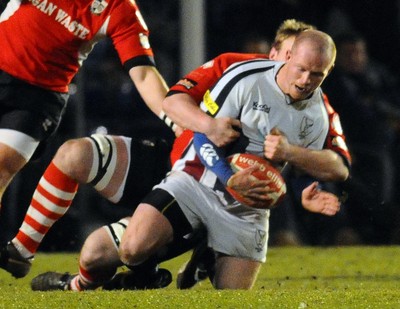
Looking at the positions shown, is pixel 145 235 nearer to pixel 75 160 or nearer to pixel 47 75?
pixel 75 160

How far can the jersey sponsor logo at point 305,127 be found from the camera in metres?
7.20

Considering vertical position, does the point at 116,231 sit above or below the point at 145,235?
below

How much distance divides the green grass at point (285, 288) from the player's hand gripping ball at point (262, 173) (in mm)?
460

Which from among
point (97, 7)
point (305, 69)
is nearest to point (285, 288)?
point (305, 69)

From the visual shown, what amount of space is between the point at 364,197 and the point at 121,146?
455 cm

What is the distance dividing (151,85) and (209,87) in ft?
1.47

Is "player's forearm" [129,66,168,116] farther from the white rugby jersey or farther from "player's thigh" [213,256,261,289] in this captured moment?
"player's thigh" [213,256,261,289]

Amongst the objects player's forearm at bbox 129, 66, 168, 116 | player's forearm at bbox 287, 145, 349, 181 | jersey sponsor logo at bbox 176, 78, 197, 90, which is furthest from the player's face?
player's forearm at bbox 129, 66, 168, 116

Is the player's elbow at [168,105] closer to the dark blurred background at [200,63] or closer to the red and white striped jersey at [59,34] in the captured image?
the red and white striped jersey at [59,34]

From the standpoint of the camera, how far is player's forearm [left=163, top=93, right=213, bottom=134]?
6941mm

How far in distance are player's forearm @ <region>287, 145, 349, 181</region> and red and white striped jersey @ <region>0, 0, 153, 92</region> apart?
118 cm

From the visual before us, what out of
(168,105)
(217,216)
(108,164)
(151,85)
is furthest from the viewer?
(151,85)

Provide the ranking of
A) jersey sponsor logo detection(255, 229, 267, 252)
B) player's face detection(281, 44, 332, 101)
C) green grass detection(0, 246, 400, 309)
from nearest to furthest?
green grass detection(0, 246, 400, 309) < player's face detection(281, 44, 332, 101) < jersey sponsor logo detection(255, 229, 267, 252)

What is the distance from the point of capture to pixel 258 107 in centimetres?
713
